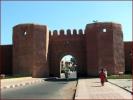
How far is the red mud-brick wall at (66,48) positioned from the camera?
38.3 meters

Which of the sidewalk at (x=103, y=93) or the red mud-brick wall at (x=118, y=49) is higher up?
the red mud-brick wall at (x=118, y=49)

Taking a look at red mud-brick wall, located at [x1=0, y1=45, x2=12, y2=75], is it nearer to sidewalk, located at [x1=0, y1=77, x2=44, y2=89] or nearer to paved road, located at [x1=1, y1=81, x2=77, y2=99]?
sidewalk, located at [x1=0, y1=77, x2=44, y2=89]

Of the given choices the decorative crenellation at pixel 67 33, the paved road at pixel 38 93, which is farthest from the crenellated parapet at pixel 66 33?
the paved road at pixel 38 93

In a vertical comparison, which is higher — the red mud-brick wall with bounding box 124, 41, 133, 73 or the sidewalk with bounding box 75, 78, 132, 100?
the red mud-brick wall with bounding box 124, 41, 133, 73

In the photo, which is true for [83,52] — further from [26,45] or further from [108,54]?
[26,45]

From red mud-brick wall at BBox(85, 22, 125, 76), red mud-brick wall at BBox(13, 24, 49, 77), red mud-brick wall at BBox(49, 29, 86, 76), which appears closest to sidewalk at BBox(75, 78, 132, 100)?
red mud-brick wall at BBox(85, 22, 125, 76)

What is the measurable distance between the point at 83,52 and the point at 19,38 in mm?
7575

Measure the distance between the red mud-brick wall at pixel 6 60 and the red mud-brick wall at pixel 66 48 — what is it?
4855 mm

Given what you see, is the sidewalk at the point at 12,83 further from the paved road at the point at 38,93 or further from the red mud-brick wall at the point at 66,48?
the red mud-brick wall at the point at 66,48

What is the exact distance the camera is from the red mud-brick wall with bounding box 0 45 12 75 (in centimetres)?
3912

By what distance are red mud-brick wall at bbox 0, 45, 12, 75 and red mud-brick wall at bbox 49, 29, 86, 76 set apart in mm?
4855

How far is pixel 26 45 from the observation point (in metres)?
35.8

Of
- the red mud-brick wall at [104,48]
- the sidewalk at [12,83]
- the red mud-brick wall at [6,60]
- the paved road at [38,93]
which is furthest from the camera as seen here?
the red mud-brick wall at [6,60]

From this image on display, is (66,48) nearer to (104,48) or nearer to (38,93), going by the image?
(104,48)
